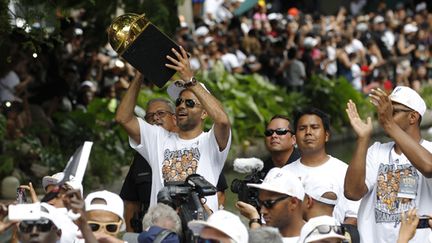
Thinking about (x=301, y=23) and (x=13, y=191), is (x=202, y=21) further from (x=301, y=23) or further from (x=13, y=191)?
(x=13, y=191)

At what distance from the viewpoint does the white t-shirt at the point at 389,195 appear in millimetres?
8852

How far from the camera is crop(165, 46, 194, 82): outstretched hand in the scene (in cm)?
948

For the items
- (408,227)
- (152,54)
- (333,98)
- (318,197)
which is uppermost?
(333,98)

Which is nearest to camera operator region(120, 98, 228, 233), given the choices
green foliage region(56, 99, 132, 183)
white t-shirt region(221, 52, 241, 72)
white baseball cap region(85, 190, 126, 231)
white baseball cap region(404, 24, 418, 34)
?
white baseball cap region(85, 190, 126, 231)

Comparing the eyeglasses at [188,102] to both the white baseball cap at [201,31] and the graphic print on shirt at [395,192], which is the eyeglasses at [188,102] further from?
the white baseball cap at [201,31]

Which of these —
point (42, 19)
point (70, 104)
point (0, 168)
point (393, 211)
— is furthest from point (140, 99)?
point (393, 211)

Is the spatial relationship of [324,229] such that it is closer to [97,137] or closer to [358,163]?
[358,163]

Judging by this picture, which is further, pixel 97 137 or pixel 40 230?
pixel 97 137

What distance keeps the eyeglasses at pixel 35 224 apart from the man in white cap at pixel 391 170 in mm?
2281

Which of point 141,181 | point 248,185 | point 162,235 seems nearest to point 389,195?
point 248,185

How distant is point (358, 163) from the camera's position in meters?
8.64

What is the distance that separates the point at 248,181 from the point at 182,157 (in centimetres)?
79

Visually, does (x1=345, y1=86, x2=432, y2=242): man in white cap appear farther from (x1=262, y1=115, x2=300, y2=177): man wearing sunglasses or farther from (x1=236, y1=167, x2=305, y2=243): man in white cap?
(x1=262, y1=115, x2=300, y2=177): man wearing sunglasses

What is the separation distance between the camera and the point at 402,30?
1366 inches
